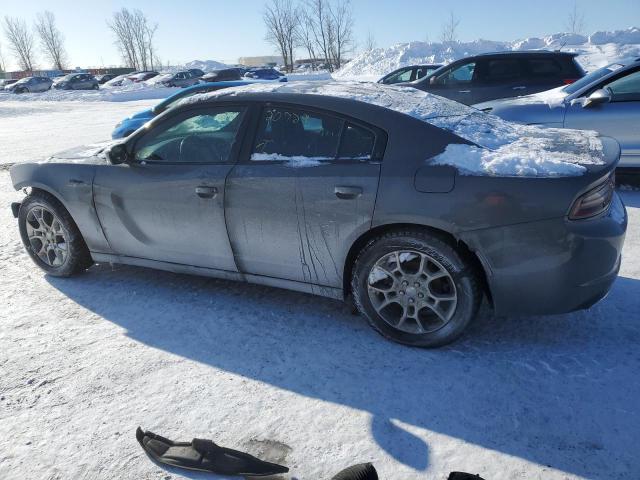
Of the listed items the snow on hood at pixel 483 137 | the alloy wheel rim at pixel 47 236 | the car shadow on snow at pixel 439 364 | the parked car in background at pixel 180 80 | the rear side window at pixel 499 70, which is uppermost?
the parked car in background at pixel 180 80

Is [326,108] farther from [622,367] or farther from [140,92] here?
[140,92]

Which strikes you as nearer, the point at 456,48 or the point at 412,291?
the point at 412,291

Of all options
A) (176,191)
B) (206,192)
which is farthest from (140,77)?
(206,192)

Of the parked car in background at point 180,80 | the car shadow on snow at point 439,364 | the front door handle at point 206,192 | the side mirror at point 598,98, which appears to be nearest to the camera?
the car shadow on snow at point 439,364

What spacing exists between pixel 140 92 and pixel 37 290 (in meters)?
31.3

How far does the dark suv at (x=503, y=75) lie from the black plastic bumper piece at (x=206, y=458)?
9.30 m

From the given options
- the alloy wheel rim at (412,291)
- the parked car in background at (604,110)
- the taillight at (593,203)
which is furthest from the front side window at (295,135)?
the parked car in background at (604,110)

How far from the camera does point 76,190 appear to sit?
3811 mm

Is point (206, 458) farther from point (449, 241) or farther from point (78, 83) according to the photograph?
point (78, 83)

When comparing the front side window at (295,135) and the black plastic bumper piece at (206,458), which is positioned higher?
the front side window at (295,135)

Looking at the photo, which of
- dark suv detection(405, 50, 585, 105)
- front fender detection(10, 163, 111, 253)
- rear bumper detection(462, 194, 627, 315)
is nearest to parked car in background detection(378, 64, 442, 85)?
dark suv detection(405, 50, 585, 105)

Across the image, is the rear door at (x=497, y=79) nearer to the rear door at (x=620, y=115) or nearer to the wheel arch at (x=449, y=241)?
the rear door at (x=620, y=115)

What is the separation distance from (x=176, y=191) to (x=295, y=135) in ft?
3.00

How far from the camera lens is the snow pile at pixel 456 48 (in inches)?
1644
